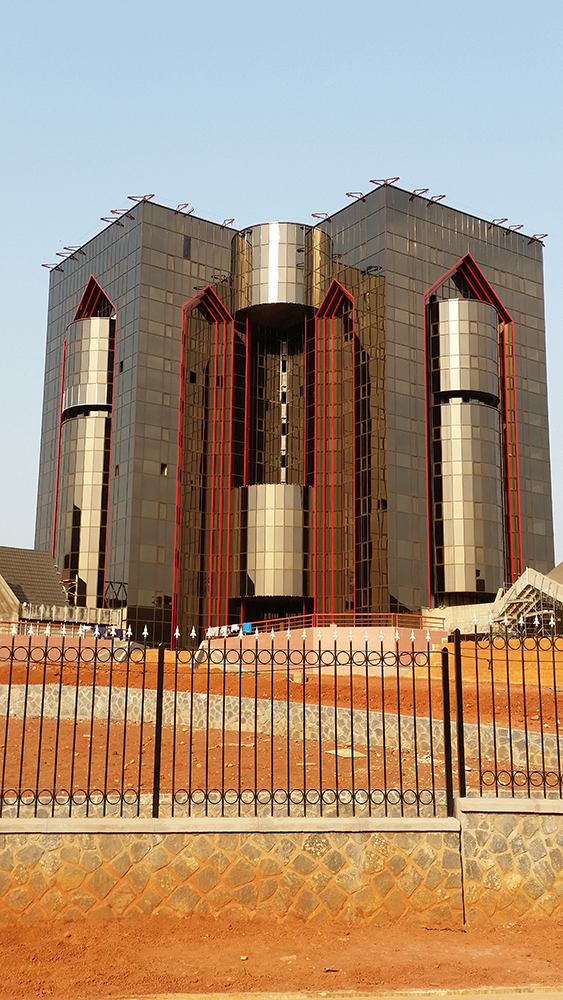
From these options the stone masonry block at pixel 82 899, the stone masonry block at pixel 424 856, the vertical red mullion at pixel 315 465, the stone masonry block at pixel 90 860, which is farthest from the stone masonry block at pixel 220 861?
the vertical red mullion at pixel 315 465

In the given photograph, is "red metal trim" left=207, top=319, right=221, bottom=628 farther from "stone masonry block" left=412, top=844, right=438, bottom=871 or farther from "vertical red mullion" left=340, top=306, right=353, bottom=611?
"stone masonry block" left=412, top=844, right=438, bottom=871

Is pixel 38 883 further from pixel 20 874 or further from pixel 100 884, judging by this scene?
pixel 100 884

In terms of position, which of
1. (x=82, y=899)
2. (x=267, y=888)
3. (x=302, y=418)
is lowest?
(x=82, y=899)

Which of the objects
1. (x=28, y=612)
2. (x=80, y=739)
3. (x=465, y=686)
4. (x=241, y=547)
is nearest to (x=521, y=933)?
(x=80, y=739)

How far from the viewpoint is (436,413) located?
6544 cm

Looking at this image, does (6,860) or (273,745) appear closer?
(6,860)

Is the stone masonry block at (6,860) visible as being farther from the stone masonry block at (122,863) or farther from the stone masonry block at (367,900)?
the stone masonry block at (367,900)

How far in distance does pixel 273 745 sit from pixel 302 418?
56.1 metres

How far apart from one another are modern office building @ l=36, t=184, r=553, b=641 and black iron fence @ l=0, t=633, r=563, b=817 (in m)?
34.5

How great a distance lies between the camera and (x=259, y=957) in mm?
10148

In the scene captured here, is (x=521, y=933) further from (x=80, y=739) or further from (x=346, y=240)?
(x=346, y=240)

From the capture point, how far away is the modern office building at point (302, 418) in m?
63.5

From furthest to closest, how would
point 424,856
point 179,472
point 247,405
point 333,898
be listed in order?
point 247,405 < point 179,472 < point 424,856 < point 333,898

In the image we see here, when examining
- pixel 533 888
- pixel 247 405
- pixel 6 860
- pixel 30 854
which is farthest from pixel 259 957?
pixel 247 405
